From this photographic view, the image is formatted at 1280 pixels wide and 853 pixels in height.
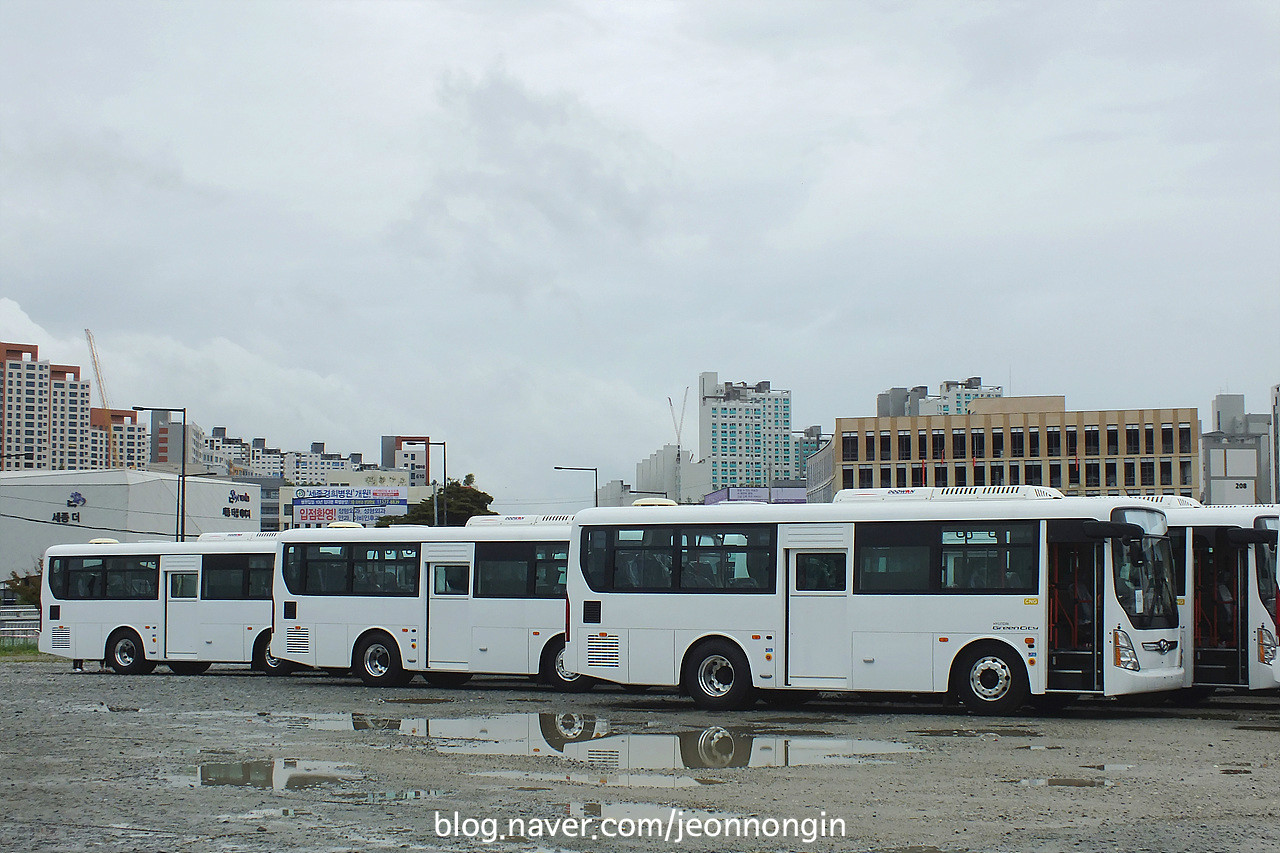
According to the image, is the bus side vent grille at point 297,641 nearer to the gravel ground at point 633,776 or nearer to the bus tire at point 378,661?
the bus tire at point 378,661

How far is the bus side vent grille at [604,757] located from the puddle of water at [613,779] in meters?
0.73

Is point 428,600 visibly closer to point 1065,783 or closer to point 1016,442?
point 1065,783

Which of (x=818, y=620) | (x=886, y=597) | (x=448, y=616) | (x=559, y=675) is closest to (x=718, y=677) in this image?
(x=818, y=620)

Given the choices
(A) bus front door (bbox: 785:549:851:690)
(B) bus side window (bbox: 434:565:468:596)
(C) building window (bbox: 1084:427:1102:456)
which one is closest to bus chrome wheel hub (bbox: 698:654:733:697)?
(A) bus front door (bbox: 785:549:851:690)

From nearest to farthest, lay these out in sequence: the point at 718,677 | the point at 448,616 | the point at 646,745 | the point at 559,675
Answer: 1. the point at 646,745
2. the point at 718,677
3. the point at 559,675
4. the point at 448,616

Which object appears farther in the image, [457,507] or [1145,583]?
[457,507]

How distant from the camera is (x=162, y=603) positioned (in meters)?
31.7

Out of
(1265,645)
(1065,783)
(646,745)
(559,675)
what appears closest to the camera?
(1065,783)

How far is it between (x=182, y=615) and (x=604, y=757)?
65.8 ft

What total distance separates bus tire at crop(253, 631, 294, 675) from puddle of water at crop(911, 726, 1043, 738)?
17.1 metres

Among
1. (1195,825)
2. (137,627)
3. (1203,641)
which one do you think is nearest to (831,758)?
(1195,825)

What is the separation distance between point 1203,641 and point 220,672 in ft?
72.5

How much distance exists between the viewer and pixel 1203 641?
20.1m

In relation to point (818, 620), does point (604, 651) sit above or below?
below
